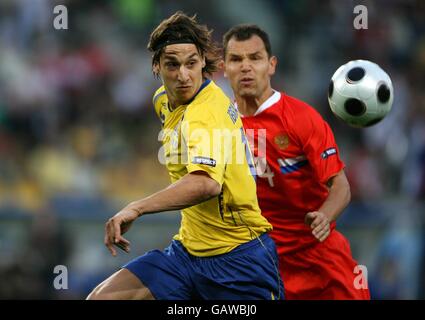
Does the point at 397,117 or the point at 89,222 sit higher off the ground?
the point at 397,117

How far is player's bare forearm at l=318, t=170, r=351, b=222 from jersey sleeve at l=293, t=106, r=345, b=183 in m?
0.06

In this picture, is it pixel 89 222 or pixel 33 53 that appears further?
pixel 33 53

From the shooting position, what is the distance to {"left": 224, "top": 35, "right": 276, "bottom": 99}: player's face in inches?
267

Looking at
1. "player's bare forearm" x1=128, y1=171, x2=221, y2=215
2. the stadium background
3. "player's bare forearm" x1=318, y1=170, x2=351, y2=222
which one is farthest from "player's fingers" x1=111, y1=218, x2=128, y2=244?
the stadium background

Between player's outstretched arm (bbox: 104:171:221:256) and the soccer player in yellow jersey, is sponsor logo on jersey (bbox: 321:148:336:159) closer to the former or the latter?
the soccer player in yellow jersey

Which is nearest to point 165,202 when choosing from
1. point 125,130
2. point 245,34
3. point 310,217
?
point 310,217

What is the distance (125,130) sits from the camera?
41.3ft

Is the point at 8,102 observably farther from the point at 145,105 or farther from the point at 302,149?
the point at 302,149

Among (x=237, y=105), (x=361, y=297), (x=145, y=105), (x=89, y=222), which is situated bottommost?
(x=361, y=297)

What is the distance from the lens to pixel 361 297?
700 centimetres

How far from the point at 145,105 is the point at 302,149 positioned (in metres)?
6.43
